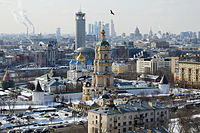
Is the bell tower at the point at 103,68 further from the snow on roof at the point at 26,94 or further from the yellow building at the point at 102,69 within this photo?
the snow on roof at the point at 26,94

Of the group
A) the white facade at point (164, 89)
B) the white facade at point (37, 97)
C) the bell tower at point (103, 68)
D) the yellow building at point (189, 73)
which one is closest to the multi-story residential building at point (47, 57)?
the yellow building at point (189, 73)

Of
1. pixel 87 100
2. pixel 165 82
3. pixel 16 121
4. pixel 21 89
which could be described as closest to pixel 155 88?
pixel 165 82

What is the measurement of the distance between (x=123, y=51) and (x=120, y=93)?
1616 inches

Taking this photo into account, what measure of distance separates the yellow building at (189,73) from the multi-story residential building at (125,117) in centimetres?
1612

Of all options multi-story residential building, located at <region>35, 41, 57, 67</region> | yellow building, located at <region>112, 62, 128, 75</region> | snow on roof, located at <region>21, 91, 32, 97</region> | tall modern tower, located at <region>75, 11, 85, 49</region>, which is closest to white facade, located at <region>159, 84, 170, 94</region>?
snow on roof, located at <region>21, 91, 32, 97</region>

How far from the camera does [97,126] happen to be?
17594mm

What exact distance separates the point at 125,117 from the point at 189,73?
64.6 ft

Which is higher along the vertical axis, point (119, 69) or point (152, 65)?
point (152, 65)

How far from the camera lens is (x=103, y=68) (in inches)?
1096

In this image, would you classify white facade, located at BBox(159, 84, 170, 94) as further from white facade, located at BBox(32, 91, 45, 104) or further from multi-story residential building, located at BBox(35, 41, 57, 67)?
multi-story residential building, located at BBox(35, 41, 57, 67)

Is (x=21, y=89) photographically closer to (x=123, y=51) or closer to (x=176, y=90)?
(x=176, y=90)

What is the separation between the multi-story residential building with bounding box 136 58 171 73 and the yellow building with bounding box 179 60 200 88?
798 cm

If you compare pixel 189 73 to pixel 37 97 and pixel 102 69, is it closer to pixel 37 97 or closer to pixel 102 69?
pixel 102 69

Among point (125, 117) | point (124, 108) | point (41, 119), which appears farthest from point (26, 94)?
point (125, 117)
